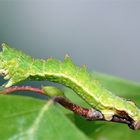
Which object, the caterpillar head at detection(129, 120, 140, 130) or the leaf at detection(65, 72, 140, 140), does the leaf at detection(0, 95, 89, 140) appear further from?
the leaf at detection(65, 72, 140, 140)

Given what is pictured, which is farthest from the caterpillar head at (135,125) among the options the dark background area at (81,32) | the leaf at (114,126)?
the dark background area at (81,32)

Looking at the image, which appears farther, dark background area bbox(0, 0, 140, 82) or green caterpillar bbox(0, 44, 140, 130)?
dark background area bbox(0, 0, 140, 82)

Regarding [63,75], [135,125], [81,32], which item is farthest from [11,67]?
[81,32]

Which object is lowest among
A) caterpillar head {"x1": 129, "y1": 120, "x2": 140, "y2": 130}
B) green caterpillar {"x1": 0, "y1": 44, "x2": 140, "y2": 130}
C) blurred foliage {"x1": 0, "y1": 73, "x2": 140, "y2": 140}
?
blurred foliage {"x1": 0, "y1": 73, "x2": 140, "y2": 140}

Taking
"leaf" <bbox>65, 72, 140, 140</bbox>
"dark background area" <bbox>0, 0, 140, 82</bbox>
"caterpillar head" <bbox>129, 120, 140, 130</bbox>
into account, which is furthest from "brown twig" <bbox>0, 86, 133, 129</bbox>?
"dark background area" <bbox>0, 0, 140, 82</bbox>

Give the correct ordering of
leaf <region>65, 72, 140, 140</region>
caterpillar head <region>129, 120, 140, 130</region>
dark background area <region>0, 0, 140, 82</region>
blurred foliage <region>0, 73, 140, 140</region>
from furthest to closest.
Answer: dark background area <region>0, 0, 140, 82</region> < leaf <region>65, 72, 140, 140</region> < caterpillar head <region>129, 120, 140, 130</region> < blurred foliage <region>0, 73, 140, 140</region>

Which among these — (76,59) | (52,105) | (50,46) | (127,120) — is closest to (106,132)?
(127,120)

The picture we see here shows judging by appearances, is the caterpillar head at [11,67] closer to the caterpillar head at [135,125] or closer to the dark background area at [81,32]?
the caterpillar head at [135,125]
